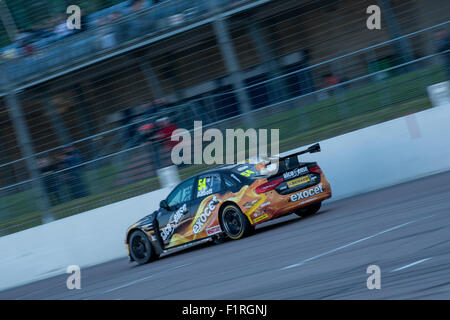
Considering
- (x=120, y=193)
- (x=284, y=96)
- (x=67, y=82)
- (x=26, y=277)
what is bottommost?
(x=26, y=277)

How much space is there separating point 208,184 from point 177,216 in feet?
2.52

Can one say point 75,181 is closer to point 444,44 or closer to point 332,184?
point 332,184

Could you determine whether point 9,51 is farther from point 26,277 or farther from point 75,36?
point 26,277

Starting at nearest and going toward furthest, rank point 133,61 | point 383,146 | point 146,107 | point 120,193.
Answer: point 383,146 → point 120,193 → point 146,107 → point 133,61

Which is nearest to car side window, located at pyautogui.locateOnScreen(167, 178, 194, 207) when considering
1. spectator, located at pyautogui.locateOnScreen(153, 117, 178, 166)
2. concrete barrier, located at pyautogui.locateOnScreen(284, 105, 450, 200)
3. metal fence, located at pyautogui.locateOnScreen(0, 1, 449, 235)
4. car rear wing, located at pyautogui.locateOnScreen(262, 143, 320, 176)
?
car rear wing, located at pyautogui.locateOnScreen(262, 143, 320, 176)

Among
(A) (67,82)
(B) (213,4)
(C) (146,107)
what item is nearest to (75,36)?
(A) (67,82)

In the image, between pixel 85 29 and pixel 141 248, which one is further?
pixel 85 29

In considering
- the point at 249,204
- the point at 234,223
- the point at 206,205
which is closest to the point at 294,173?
the point at 249,204

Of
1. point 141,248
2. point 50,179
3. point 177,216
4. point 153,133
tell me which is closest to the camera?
point 177,216

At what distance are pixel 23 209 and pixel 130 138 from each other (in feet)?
8.62

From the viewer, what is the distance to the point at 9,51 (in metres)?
17.1

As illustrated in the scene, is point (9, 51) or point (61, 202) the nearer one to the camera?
point (61, 202)

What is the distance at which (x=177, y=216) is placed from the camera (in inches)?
483

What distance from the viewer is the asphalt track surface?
251 inches
